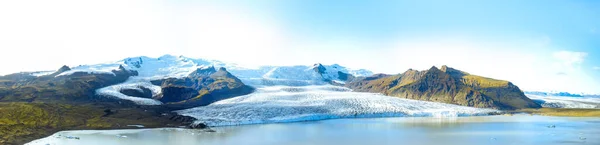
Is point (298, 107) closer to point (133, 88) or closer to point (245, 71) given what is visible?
point (133, 88)

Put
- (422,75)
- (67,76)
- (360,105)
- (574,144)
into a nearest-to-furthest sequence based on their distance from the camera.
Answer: (574,144), (360,105), (67,76), (422,75)

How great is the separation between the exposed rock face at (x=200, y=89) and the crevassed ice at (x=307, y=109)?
15.2 meters

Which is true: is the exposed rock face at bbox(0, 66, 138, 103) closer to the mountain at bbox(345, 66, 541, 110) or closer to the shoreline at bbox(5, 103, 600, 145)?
the shoreline at bbox(5, 103, 600, 145)

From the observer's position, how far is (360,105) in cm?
8538

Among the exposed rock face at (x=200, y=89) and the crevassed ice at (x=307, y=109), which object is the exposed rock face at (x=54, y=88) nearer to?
the exposed rock face at (x=200, y=89)

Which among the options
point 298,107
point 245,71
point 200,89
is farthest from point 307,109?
point 245,71

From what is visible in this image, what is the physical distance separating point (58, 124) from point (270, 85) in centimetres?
8662

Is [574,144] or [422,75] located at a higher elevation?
[422,75]

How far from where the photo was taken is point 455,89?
114438mm

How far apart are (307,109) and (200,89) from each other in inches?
2124

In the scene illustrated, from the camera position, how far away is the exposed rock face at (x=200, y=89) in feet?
316

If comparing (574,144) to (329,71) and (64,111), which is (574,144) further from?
(329,71)

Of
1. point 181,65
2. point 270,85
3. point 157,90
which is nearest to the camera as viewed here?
point 157,90

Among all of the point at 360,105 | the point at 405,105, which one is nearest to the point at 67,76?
the point at 360,105
